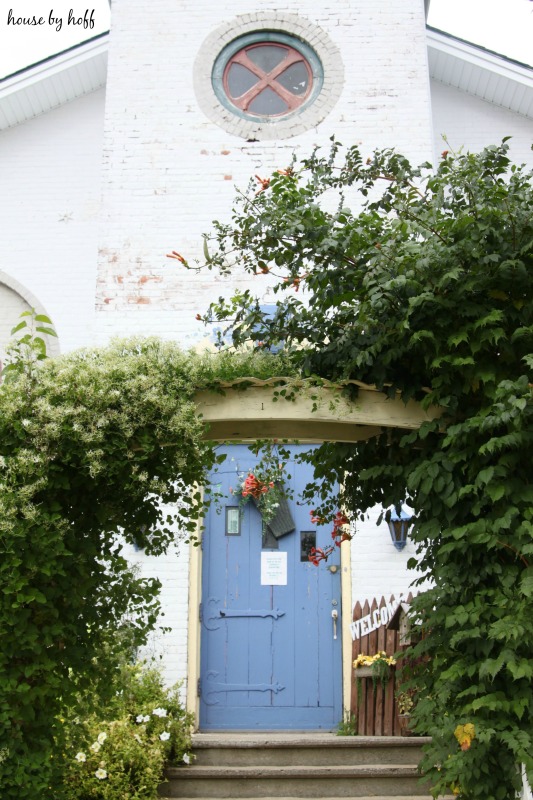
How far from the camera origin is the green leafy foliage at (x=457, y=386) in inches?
130

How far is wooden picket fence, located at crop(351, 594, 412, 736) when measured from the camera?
19.2ft

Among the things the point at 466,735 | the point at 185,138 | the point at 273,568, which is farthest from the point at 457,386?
the point at 185,138

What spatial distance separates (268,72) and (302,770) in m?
5.26

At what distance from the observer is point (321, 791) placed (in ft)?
17.2

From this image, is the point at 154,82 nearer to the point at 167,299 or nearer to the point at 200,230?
the point at 200,230

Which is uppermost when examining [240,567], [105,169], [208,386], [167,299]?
[105,169]

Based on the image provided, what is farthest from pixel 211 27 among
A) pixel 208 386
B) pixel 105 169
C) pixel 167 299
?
pixel 208 386

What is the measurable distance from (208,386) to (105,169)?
3.93 metres

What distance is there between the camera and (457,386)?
3645 millimetres

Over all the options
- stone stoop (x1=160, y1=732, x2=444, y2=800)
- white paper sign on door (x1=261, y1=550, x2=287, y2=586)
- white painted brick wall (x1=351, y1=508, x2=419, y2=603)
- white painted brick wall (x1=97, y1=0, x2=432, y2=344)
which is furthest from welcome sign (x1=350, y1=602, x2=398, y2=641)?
white painted brick wall (x1=97, y1=0, x2=432, y2=344)

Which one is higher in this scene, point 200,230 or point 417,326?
point 200,230

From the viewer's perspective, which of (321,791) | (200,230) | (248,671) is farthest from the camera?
(200,230)

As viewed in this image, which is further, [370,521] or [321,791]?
[370,521]

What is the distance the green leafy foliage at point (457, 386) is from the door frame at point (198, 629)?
8.72 feet
